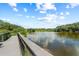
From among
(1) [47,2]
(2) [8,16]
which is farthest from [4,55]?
(1) [47,2]

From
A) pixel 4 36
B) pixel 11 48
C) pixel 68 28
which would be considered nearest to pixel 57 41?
pixel 68 28

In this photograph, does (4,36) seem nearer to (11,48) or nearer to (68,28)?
(11,48)

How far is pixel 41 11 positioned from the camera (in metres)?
3.86

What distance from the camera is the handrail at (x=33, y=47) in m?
3.54

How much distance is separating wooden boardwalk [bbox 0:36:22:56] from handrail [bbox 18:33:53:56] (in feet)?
0.40

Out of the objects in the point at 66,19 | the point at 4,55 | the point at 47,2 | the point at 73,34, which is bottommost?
the point at 4,55

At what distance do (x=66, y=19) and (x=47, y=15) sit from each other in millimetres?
383

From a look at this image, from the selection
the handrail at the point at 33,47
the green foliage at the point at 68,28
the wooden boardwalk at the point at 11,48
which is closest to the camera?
the handrail at the point at 33,47

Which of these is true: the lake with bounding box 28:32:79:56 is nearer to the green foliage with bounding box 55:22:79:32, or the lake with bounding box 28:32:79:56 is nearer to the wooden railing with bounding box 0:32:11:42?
the green foliage with bounding box 55:22:79:32

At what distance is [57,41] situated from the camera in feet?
12.6

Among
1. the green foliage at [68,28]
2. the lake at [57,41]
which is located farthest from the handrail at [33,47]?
the green foliage at [68,28]

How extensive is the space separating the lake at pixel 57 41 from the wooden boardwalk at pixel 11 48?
0.34m

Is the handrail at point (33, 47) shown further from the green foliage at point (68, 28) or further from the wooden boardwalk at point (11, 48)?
the green foliage at point (68, 28)

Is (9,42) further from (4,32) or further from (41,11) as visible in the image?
(41,11)
